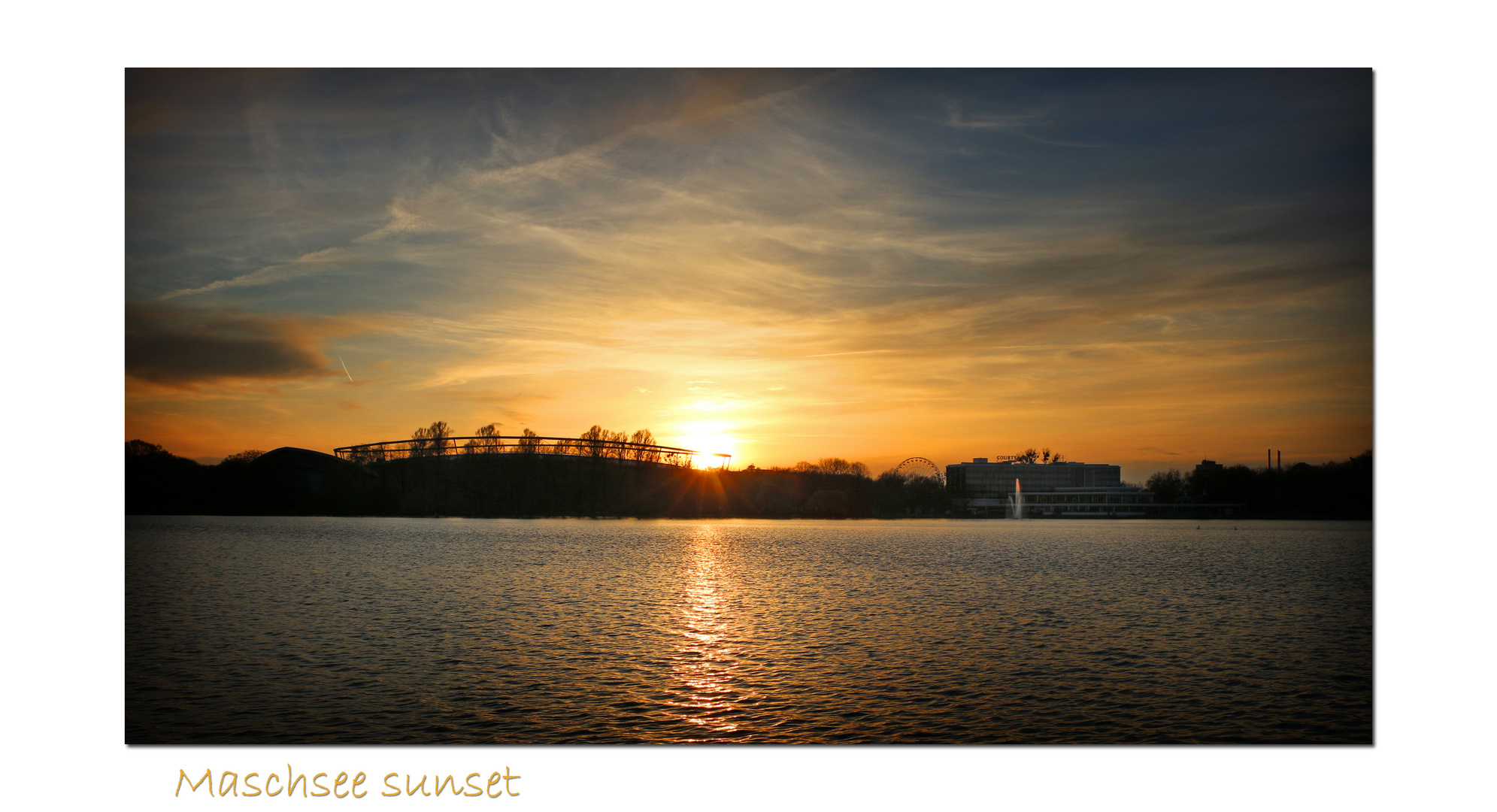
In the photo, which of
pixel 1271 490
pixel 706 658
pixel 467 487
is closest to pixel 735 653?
pixel 706 658

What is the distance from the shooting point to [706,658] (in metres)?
25.2

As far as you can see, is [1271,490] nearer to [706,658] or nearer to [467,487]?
[706,658]

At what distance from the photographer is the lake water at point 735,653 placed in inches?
724

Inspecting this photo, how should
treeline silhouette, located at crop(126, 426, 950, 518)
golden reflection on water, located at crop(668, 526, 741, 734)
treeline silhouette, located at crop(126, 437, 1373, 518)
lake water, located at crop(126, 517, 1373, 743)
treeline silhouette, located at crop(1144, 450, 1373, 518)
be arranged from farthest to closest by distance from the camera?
1. treeline silhouette, located at crop(126, 426, 950, 518)
2. treeline silhouette, located at crop(126, 437, 1373, 518)
3. treeline silhouette, located at crop(1144, 450, 1373, 518)
4. golden reflection on water, located at crop(668, 526, 741, 734)
5. lake water, located at crop(126, 517, 1373, 743)

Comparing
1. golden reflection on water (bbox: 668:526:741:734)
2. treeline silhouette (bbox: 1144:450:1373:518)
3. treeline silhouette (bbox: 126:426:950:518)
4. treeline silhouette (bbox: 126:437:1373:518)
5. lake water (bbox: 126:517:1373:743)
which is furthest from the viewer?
treeline silhouette (bbox: 126:426:950:518)

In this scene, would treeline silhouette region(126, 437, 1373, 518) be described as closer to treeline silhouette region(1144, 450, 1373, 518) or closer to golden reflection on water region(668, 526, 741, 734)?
treeline silhouette region(1144, 450, 1373, 518)

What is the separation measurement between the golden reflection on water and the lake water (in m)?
0.11

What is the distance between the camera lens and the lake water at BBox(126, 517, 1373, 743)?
1839 centimetres

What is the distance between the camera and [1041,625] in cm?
3186

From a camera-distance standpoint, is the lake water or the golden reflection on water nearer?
the lake water

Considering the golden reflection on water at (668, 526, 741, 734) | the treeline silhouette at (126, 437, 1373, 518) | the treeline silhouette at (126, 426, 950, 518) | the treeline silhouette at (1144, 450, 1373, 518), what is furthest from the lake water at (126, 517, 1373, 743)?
the treeline silhouette at (126, 426, 950, 518)
